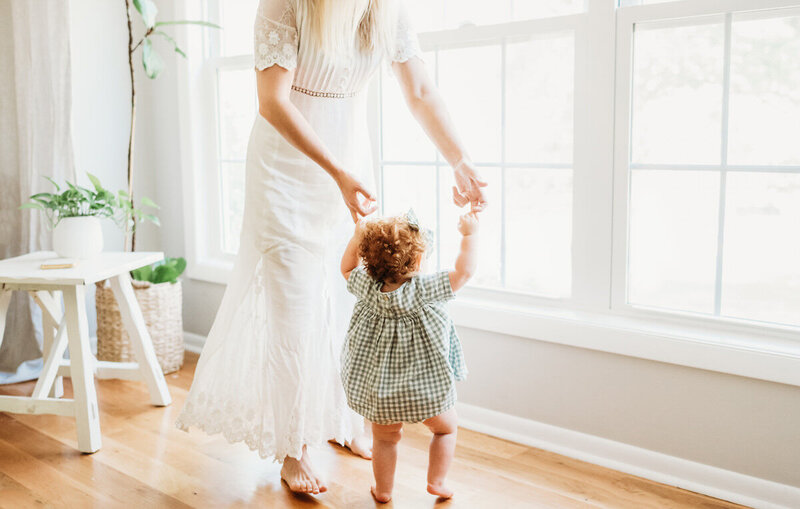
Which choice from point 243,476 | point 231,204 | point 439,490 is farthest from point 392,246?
point 231,204

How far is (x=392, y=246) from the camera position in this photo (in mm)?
1813

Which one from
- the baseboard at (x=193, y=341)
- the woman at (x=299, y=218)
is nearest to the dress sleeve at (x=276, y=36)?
the woman at (x=299, y=218)

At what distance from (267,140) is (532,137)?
33.7 inches

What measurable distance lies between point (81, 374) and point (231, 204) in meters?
1.26

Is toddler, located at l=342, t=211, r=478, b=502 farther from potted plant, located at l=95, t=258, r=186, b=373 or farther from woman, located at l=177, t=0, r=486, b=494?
potted plant, located at l=95, t=258, r=186, b=373

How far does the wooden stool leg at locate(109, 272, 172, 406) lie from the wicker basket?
287 mm

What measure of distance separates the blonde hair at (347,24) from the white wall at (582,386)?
103cm

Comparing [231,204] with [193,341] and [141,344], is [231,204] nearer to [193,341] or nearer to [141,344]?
[193,341]

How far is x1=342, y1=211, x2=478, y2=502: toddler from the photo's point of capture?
5.96 feet

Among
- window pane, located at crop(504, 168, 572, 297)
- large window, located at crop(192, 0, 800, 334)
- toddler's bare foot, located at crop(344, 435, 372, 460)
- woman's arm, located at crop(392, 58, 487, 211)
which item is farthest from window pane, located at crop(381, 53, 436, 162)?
toddler's bare foot, located at crop(344, 435, 372, 460)

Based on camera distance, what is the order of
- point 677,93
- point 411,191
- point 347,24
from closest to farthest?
point 347,24
point 677,93
point 411,191

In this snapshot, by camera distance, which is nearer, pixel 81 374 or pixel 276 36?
pixel 276 36

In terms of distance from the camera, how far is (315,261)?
2078mm

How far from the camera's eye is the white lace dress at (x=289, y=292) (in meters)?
2.01
